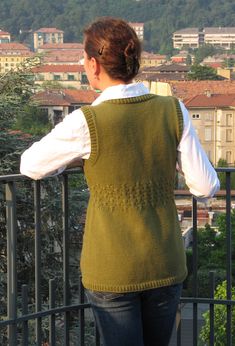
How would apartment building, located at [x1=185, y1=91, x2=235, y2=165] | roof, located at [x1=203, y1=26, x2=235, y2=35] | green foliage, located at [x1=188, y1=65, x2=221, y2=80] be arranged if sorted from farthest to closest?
roof, located at [x1=203, y1=26, x2=235, y2=35]
green foliage, located at [x1=188, y1=65, x2=221, y2=80]
apartment building, located at [x1=185, y1=91, x2=235, y2=165]

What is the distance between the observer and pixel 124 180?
219cm

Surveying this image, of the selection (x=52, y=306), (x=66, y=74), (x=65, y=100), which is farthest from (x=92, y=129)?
(x=66, y=74)

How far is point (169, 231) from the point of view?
7.30 ft

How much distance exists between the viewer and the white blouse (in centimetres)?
221

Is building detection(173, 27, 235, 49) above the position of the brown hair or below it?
below

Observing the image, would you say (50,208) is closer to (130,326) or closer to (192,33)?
(130,326)

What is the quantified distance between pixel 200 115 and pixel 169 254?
5817cm

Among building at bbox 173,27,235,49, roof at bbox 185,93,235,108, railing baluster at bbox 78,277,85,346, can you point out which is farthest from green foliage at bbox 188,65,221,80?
railing baluster at bbox 78,277,85,346

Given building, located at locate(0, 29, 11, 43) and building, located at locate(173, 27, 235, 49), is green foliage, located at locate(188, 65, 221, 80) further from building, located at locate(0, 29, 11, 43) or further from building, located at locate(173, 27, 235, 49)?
building, located at locate(0, 29, 11, 43)

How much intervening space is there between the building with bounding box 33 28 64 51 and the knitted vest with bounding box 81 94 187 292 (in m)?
141

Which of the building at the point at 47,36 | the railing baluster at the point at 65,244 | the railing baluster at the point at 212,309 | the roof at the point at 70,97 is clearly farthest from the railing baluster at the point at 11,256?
the building at the point at 47,36

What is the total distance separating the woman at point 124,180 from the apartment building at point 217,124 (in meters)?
57.6

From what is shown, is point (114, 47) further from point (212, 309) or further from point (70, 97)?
point (70, 97)

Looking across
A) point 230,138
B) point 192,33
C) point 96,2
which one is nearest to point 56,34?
point 96,2
